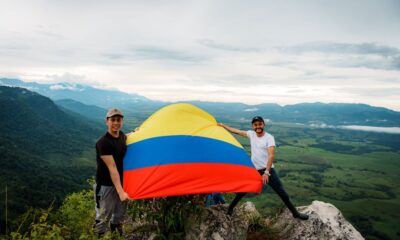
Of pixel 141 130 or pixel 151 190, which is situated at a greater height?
pixel 141 130

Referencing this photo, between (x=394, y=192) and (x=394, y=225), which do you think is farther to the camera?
(x=394, y=192)

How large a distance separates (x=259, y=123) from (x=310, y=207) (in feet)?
11.0

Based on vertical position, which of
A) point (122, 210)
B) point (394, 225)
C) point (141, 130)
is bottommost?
point (394, 225)

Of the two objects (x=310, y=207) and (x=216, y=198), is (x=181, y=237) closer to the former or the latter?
(x=216, y=198)

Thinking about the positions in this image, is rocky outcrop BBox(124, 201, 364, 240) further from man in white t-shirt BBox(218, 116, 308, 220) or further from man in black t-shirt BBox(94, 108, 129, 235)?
man in black t-shirt BBox(94, 108, 129, 235)

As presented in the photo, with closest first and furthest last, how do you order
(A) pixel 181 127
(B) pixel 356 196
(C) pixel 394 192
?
(A) pixel 181 127, (B) pixel 356 196, (C) pixel 394 192

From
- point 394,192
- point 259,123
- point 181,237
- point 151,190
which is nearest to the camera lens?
point 151,190

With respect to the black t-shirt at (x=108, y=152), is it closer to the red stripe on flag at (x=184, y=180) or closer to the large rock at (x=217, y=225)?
the red stripe on flag at (x=184, y=180)

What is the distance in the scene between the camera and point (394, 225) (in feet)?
368

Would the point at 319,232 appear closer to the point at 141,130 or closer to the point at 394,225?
the point at 141,130

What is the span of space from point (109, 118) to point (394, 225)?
138m

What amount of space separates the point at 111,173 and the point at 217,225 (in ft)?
10.2

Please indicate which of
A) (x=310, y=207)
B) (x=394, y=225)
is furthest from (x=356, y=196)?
(x=310, y=207)

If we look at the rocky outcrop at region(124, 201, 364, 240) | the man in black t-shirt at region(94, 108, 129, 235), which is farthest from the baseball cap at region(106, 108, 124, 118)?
the rocky outcrop at region(124, 201, 364, 240)
